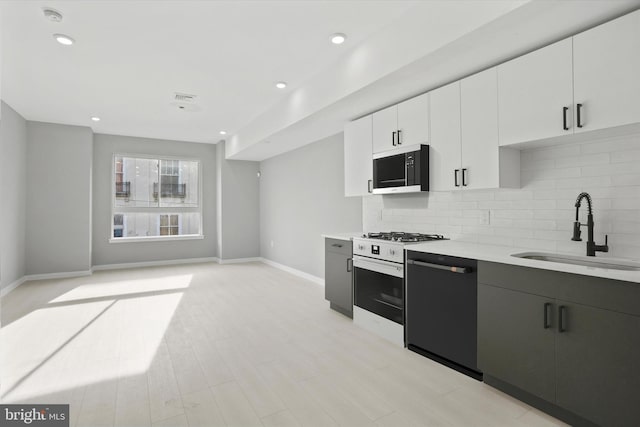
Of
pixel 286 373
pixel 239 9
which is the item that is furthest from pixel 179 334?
pixel 239 9

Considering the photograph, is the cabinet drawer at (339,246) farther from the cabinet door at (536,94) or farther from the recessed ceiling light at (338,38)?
the recessed ceiling light at (338,38)

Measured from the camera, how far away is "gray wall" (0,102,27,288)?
4.79m

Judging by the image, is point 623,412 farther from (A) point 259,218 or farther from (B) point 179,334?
(A) point 259,218

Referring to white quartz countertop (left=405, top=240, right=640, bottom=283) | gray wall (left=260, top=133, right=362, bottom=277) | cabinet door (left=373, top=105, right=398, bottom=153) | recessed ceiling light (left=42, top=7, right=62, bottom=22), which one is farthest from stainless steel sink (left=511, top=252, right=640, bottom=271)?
recessed ceiling light (left=42, top=7, right=62, bottom=22)

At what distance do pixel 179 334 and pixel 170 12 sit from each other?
2914 millimetres

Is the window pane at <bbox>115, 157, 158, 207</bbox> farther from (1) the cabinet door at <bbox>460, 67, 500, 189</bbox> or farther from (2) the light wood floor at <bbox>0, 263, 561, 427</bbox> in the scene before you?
(1) the cabinet door at <bbox>460, 67, 500, 189</bbox>

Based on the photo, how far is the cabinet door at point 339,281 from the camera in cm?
374

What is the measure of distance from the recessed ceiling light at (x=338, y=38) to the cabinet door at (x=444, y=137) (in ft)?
A: 3.07

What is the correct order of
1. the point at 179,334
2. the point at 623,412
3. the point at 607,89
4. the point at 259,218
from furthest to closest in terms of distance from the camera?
the point at 259,218 < the point at 179,334 < the point at 607,89 < the point at 623,412

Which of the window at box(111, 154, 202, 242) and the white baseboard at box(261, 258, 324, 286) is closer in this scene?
the white baseboard at box(261, 258, 324, 286)

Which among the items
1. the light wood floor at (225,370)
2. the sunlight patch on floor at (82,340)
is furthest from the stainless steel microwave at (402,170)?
the sunlight patch on floor at (82,340)

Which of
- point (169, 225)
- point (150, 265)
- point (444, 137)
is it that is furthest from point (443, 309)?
point (169, 225)

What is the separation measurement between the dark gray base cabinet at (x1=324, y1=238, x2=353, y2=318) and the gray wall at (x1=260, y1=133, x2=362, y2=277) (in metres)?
0.76

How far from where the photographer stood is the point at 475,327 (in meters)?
2.36
